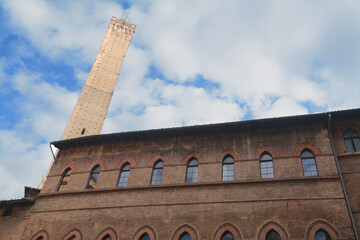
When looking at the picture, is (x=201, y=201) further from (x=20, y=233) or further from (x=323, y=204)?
(x=20, y=233)

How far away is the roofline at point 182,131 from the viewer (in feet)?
43.3

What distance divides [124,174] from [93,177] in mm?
1663

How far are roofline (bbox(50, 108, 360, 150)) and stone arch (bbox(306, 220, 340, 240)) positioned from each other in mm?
4336

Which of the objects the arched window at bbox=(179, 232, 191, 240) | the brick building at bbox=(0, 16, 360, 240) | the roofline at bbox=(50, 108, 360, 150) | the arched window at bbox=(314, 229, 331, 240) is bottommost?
the arched window at bbox=(179, 232, 191, 240)

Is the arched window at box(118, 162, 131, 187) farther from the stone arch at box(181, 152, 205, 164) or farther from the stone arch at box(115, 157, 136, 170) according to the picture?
the stone arch at box(181, 152, 205, 164)

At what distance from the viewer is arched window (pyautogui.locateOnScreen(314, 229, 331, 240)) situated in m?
10.6

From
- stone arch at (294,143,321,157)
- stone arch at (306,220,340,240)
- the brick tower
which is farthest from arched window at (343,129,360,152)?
the brick tower

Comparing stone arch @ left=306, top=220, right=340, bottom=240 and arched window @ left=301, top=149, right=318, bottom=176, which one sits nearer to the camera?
stone arch @ left=306, top=220, right=340, bottom=240

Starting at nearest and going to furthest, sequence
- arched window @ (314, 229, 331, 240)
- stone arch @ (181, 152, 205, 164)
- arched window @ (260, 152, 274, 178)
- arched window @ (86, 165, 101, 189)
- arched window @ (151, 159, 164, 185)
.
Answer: arched window @ (314, 229, 331, 240)
arched window @ (260, 152, 274, 178)
stone arch @ (181, 152, 205, 164)
arched window @ (151, 159, 164, 185)
arched window @ (86, 165, 101, 189)

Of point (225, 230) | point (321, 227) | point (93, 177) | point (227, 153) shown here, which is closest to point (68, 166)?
point (93, 177)

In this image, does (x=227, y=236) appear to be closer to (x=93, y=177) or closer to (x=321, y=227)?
(x=321, y=227)

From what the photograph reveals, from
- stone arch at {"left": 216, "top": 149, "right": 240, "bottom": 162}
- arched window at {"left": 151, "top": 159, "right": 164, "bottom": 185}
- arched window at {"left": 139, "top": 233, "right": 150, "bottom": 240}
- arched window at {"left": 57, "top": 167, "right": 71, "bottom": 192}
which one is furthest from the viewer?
arched window at {"left": 57, "top": 167, "right": 71, "bottom": 192}

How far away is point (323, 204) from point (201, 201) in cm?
441

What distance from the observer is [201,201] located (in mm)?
12516
